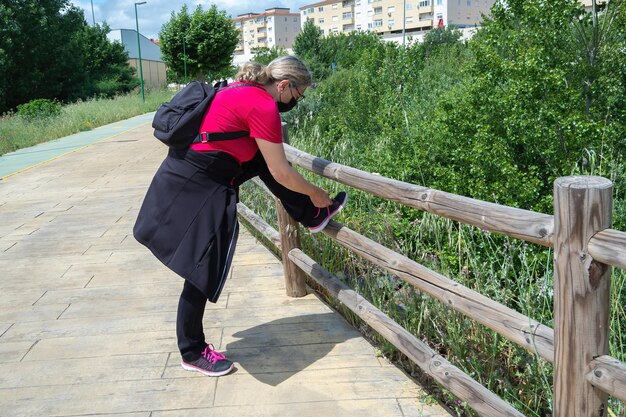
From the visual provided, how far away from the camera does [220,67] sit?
188 feet

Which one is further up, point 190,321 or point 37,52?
point 37,52

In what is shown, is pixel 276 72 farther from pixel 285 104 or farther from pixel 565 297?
pixel 565 297

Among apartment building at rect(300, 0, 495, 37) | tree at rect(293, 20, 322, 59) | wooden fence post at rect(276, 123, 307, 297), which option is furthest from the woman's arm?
apartment building at rect(300, 0, 495, 37)

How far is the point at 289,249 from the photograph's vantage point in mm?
4477

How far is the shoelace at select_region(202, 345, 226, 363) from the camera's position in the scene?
3.34 meters

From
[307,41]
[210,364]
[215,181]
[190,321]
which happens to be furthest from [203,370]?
[307,41]

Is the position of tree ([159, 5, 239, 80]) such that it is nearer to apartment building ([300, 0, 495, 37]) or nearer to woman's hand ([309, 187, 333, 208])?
apartment building ([300, 0, 495, 37])

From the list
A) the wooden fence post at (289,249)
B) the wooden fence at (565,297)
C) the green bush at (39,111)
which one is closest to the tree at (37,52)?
the green bush at (39,111)

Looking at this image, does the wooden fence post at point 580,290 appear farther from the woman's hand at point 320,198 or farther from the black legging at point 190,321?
the black legging at point 190,321

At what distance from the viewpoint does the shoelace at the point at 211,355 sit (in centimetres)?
334

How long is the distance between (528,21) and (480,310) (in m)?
4.46

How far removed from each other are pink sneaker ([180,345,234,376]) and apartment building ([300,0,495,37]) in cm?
8357

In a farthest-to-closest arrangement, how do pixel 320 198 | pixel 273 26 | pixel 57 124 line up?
1. pixel 273 26
2. pixel 57 124
3. pixel 320 198

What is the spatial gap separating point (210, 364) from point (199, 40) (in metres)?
54.2
